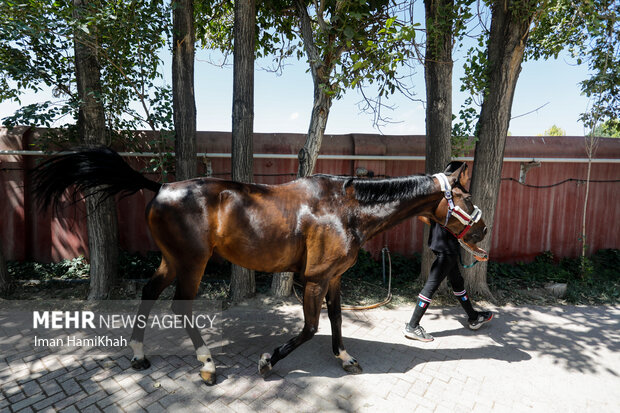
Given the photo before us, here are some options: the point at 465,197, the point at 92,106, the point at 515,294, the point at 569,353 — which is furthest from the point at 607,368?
the point at 92,106

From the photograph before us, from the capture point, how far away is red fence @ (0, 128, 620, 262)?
5762 mm

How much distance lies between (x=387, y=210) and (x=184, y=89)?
3718mm

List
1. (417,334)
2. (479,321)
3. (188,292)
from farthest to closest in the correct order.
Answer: (479,321), (417,334), (188,292)

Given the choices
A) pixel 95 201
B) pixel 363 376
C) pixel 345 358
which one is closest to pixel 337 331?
pixel 345 358

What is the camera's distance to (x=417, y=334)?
3750mm

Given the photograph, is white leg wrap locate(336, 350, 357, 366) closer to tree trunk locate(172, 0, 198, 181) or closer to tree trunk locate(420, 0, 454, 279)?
tree trunk locate(420, 0, 454, 279)

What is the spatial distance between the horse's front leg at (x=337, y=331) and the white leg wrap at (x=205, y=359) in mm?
1178

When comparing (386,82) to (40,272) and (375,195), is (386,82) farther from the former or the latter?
(40,272)

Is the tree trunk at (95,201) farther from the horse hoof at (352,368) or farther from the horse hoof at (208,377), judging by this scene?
the horse hoof at (352,368)

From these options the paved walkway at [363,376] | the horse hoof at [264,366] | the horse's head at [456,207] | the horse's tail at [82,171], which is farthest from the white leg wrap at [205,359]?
the horse's head at [456,207]

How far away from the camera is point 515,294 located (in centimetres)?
526

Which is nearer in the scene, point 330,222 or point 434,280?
point 330,222

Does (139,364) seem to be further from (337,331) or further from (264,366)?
(337,331)

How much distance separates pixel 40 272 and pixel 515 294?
809 cm
